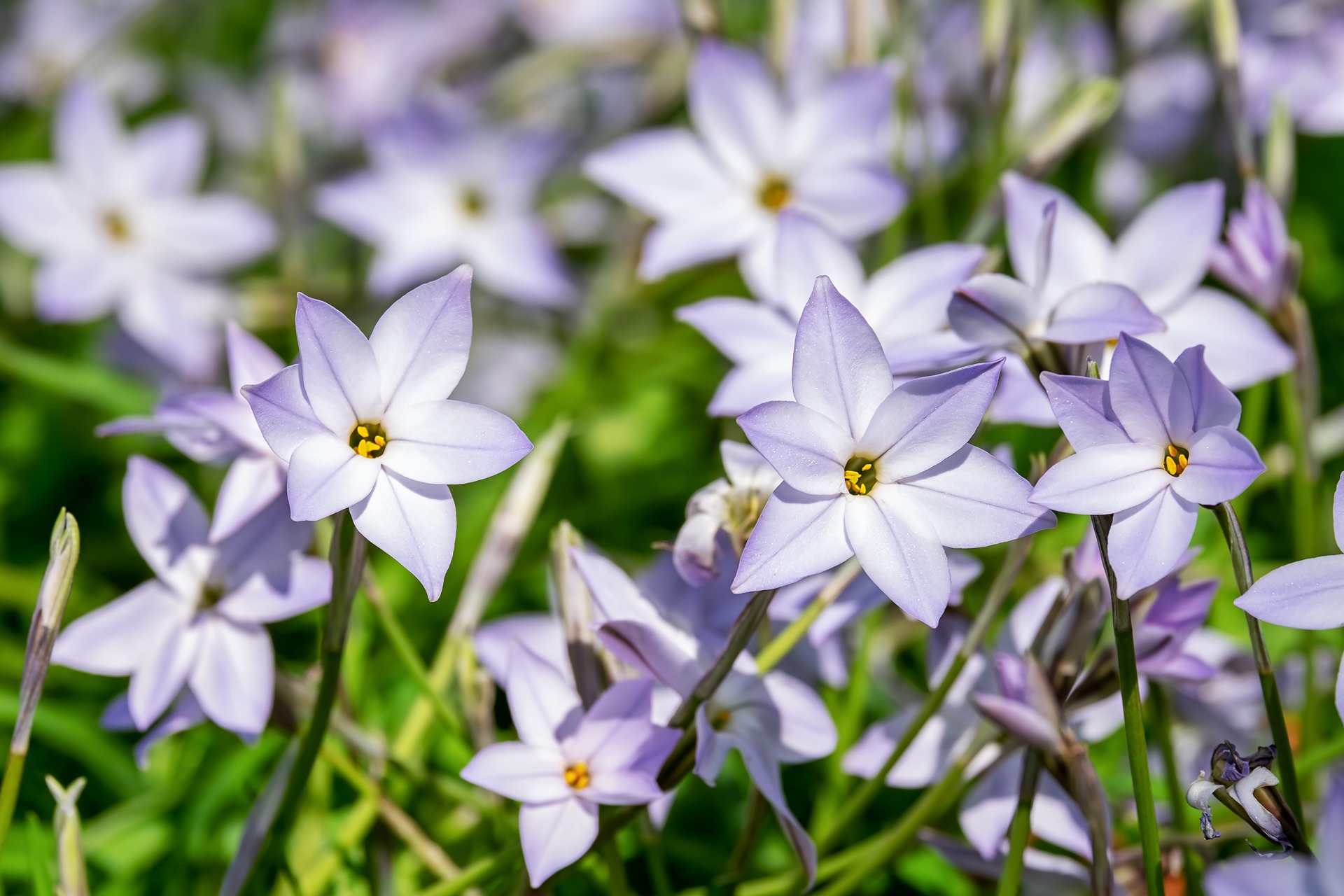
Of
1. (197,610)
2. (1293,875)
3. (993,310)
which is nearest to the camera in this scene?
(1293,875)

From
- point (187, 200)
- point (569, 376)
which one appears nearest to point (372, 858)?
point (569, 376)

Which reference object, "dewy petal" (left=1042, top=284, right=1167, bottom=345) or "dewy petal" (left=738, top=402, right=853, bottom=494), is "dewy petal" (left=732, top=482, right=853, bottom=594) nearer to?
"dewy petal" (left=738, top=402, right=853, bottom=494)

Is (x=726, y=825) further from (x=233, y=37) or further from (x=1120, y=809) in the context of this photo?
(x=233, y=37)

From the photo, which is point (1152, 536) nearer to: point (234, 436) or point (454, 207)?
point (234, 436)

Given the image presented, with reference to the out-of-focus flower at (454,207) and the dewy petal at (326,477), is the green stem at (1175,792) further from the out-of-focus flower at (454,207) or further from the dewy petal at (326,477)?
the out-of-focus flower at (454,207)

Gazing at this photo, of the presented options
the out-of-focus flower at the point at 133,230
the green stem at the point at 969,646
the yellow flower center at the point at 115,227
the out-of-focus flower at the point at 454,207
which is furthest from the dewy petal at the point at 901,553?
the yellow flower center at the point at 115,227

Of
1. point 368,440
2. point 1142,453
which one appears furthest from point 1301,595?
point 368,440

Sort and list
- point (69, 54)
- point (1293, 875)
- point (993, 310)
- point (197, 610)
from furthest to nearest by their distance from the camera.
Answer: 1. point (69, 54)
2. point (197, 610)
3. point (993, 310)
4. point (1293, 875)
